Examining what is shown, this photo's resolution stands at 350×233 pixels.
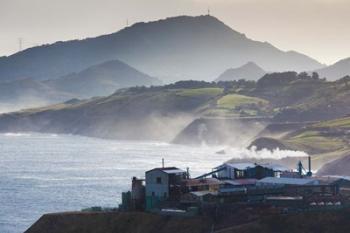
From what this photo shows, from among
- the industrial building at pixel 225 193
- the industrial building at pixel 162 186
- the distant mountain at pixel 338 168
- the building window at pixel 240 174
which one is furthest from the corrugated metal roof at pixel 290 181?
the distant mountain at pixel 338 168

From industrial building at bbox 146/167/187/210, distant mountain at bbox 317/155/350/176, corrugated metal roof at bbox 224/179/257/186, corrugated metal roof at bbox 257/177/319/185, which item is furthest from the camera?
distant mountain at bbox 317/155/350/176

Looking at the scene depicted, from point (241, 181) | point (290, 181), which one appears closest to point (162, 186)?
point (241, 181)

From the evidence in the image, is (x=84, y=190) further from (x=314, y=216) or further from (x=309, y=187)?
(x=314, y=216)

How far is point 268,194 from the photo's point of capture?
101 m

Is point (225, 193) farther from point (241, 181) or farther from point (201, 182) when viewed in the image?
point (241, 181)

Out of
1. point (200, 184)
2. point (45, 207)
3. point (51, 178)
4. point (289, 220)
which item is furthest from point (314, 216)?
point (51, 178)

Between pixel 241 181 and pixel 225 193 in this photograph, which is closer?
pixel 225 193

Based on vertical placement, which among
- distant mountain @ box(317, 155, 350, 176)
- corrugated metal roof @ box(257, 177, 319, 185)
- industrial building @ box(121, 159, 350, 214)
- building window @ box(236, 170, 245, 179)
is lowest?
industrial building @ box(121, 159, 350, 214)

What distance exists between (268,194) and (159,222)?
13.9 m

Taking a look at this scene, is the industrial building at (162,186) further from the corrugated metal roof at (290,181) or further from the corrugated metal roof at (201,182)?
the corrugated metal roof at (290,181)

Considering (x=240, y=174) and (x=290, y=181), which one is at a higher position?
(x=240, y=174)

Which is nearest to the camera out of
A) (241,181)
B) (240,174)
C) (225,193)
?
(225,193)

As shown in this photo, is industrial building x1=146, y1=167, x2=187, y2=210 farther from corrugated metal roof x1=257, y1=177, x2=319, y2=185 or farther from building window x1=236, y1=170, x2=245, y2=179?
building window x1=236, y1=170, x2=245, y2=179

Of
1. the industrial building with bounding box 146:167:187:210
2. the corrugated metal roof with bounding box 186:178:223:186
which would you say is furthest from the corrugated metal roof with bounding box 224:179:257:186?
the industrial building with bounding box 146:167:187:210
